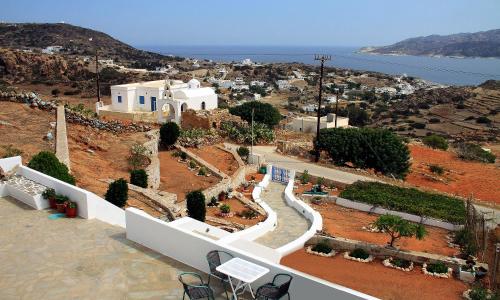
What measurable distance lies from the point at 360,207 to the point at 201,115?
1795 centimetres

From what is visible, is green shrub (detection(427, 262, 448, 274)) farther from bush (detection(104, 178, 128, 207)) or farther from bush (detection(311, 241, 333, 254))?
bush (detection(104, 178, 128, 207))

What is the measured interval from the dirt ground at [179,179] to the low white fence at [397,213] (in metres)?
5.92

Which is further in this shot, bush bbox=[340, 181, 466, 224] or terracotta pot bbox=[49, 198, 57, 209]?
bush bbox=[340, 181, 466, 224]

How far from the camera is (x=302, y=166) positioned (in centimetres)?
2895

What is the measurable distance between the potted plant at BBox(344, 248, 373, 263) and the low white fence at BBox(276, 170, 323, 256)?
1460 millimetres

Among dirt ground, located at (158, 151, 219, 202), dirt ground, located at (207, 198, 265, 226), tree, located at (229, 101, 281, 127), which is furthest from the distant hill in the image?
dirt ground, located at (207, 198, 265, 226)

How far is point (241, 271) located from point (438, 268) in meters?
8.93

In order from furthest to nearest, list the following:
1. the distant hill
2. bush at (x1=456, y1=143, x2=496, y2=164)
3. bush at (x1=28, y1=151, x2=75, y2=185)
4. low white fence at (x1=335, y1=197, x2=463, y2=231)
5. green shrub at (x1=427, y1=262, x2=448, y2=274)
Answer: the distant hill < bush at (x1=456, y1=143, x2=496, y2=164) < low white fence at (x1=335, y1=197, x2=463, y2=231) < green shrub at (x1=427, y1=262, x2=448, y2=274) < bush at (x1=28, y1=151, x2=75, y2=185)

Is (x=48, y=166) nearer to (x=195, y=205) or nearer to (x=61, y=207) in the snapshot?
(x=61, y=207)

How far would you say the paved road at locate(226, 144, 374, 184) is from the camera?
25817 millimetres

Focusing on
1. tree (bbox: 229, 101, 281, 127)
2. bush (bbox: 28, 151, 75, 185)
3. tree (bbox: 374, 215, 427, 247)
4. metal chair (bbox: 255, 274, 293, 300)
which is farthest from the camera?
tree (bbox: 229, 101, 281, 127)

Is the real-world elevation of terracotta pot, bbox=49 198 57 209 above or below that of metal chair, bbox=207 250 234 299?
below

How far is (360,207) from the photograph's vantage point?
2006 cm

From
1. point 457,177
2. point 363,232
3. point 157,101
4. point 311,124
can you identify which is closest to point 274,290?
point 363,232
